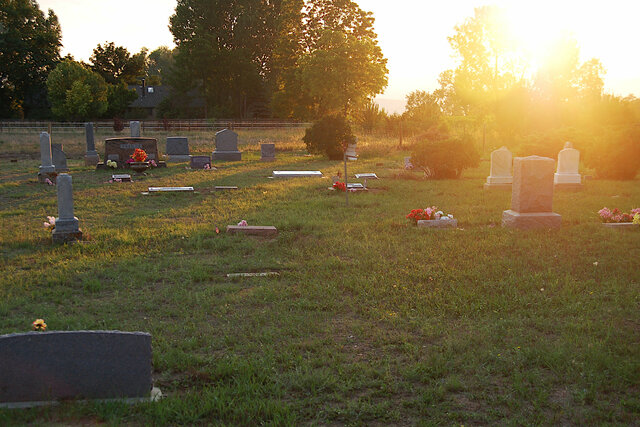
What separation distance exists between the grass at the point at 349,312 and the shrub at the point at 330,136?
1359 cm

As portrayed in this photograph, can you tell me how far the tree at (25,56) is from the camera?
50.9 metres

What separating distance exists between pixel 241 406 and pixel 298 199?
9446 millimetres

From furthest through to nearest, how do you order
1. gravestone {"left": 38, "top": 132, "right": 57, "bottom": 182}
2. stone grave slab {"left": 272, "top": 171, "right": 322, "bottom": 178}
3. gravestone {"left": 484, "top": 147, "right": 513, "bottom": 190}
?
stone grave slab {"left": 272, "top": 171, "right": 322, "bottom": 178}
gravestone {"left": 38, "top": 132, "right": 57, "bottom": 182}
gravestone {"left": 484, "top": 147, "right": 513, "bottom": 190}

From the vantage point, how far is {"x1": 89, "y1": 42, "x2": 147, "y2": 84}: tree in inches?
2128

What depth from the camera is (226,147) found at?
77.4 ft

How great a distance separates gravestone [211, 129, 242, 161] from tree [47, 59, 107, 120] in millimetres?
28407

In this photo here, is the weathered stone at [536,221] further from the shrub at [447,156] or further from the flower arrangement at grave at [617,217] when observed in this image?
the shrub at [447,156]

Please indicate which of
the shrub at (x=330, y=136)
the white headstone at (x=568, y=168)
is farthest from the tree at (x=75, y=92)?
the white headstone at (x=568, y=168)

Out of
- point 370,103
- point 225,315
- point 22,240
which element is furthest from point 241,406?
point 370,103

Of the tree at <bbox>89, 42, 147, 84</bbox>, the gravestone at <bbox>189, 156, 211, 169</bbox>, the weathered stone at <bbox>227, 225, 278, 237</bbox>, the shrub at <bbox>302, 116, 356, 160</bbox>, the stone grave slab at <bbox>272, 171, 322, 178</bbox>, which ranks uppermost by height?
the tree at <bbox>89, 42, 147, 84</bbox>

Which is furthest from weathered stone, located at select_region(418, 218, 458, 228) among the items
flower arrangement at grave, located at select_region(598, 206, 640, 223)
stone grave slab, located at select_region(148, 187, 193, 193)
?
stone grave slab, located at select_region(148, 187, 193, 193)

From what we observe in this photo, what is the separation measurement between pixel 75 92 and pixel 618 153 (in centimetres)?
4374

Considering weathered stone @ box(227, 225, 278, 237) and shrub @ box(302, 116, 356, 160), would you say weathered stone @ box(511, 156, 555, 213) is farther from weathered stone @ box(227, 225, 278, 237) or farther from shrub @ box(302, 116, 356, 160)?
shrub @ box(302, 116, 356, 160)

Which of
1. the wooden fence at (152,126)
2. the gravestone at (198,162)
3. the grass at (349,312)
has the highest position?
the wooden fence at (152,126)
